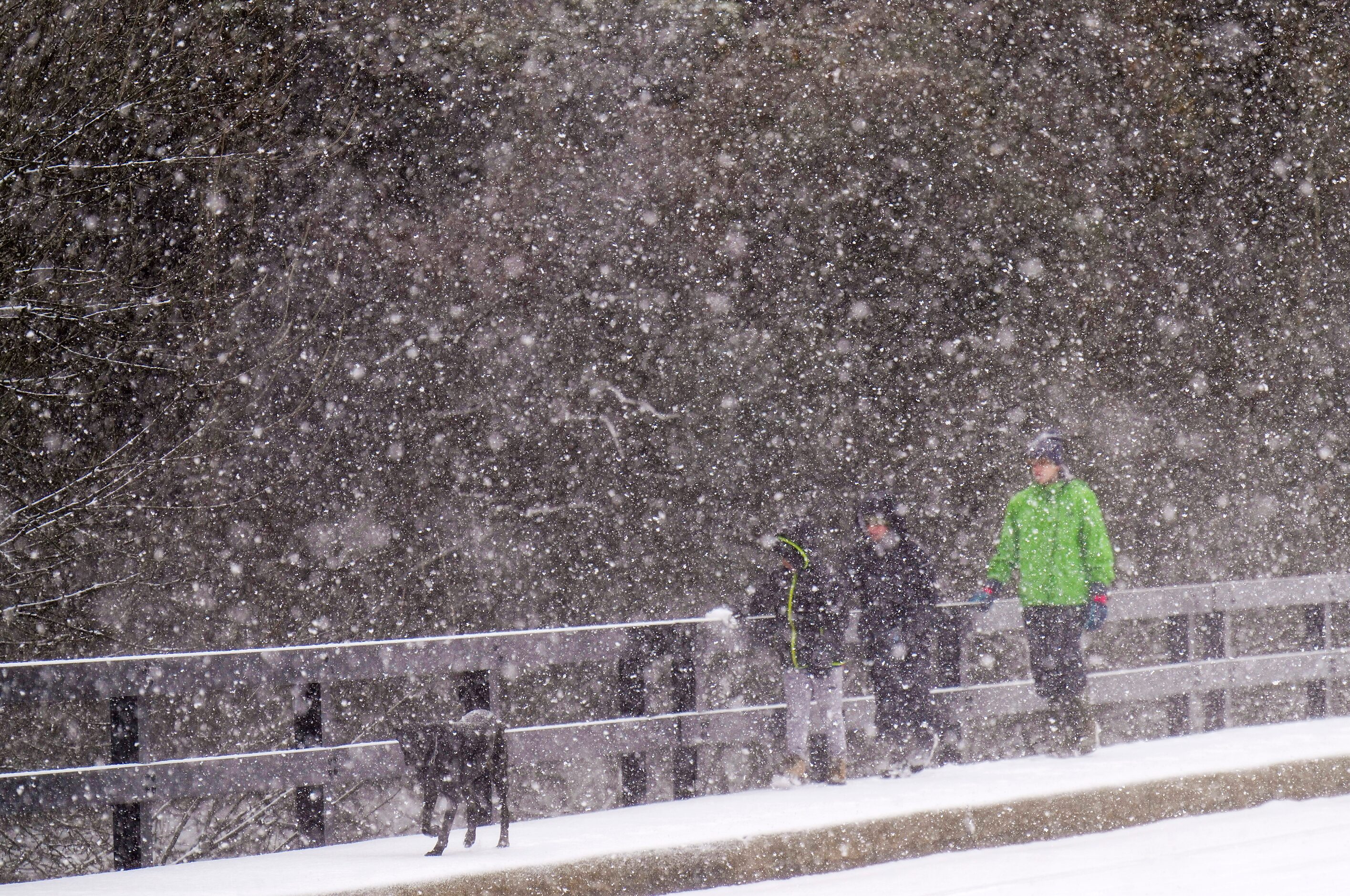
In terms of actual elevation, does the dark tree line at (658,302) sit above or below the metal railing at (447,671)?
above

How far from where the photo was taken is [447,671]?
7.79 meters

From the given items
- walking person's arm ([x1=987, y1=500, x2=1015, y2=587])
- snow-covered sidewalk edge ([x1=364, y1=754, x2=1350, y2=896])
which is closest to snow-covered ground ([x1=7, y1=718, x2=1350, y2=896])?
snow-covered sidewalk edge ([x1=364, y1=754, x2=1350, y2=896])

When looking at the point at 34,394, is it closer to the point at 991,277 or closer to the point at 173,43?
the point at 173,43

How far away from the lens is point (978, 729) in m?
19.3

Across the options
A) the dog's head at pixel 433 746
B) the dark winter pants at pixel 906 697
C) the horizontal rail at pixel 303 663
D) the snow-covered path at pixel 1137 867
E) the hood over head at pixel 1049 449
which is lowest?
the snow-covered path at pixel 1137 867

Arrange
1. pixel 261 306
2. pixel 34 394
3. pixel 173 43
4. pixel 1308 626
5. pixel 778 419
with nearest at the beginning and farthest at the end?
pixel 34 394 < pixel 1308 626 < pixel 173 43 < pixel 261 306 < pixel 778 419

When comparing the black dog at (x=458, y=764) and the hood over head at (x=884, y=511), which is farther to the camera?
the hood over head at (x=884, y=511)

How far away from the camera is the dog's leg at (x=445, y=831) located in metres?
5.86

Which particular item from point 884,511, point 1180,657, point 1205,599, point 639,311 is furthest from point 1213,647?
point 639,311

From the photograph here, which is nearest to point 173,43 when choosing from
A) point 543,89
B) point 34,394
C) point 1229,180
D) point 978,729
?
point 34,394

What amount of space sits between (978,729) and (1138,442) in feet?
16.3

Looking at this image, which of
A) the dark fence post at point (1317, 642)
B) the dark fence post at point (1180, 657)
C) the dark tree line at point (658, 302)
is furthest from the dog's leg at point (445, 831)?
the dark fence post at point (1317, 642)

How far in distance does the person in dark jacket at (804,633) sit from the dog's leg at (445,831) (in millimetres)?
2476

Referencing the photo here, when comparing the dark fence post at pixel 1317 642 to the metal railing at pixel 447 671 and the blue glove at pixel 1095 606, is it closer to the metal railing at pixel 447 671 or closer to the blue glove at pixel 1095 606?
the metal railing at pixel 447 671
